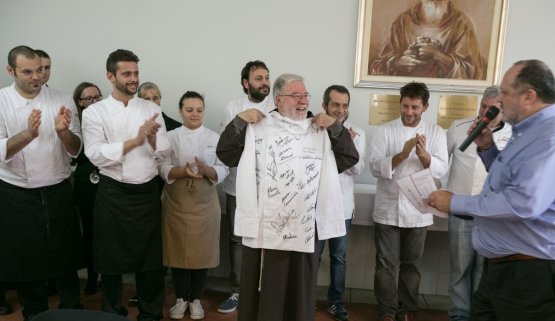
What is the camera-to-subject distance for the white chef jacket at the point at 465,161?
111 inches

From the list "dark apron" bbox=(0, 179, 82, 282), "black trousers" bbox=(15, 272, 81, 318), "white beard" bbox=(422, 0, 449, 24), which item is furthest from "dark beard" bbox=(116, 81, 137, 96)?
"white beard" bbox=(422, 0, 449, 24)

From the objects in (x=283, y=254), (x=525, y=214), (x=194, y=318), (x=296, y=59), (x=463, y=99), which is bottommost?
(x=194, y=318)

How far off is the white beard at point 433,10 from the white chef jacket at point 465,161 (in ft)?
→ 3.45

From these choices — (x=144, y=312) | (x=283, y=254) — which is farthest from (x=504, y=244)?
(x=144, y=312)

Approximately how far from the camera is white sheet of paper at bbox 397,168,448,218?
6.98ft

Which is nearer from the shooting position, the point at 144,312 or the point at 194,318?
the point at 144,312

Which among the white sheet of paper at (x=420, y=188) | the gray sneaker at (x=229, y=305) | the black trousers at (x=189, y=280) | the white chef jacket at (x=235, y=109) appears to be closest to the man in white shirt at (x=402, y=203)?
the white sheet of paper at (x=420, y=188)

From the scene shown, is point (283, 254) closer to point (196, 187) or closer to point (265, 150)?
point (265, 150)

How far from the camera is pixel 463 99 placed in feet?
11.7

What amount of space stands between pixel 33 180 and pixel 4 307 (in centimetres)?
119

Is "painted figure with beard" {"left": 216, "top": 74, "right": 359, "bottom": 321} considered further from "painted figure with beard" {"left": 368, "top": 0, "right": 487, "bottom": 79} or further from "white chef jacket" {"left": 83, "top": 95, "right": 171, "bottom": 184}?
"painted figure with beard" {"left": 368, "top": 0, "right": 487, "bottom": 79}

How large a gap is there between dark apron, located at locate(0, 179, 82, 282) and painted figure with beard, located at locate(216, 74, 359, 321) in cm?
129

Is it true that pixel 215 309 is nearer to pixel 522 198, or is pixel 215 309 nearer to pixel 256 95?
pixel 256 95

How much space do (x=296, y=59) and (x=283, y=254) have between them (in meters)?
2.05
